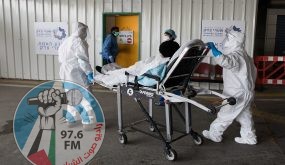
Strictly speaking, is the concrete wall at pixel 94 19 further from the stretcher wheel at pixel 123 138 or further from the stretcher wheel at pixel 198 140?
the stretcher wheel at pixel 123 138

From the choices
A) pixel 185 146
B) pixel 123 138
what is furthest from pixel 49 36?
pixel 185 146

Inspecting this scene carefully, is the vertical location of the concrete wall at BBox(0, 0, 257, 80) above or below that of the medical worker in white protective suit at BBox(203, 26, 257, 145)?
above

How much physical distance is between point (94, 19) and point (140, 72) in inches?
203

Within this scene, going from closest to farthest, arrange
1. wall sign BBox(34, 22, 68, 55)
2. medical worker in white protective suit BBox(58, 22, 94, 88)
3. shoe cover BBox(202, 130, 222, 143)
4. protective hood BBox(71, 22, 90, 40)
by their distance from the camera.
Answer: shoe cover BBox(202, 130, 222, 143) → medical worker in white protective suit BBox(58, 22, 94, 88) → protective hood BBox(71, 22, 90, 40) → wall sign BBox(34, 22, 68, 55)

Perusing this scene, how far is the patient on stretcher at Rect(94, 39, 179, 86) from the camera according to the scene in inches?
153

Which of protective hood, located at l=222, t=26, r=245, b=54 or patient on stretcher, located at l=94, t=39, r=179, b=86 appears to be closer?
patient on stretcher, located at l=94, t=39, r=179, b=86

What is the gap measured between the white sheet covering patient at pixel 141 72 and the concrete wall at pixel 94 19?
431 cm

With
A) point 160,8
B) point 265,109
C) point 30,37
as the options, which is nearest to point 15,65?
point 30,37

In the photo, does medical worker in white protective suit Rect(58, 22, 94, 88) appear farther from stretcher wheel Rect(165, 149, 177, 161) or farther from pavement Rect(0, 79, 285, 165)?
stretcher wheel Rect(165, 149, 177, 161)

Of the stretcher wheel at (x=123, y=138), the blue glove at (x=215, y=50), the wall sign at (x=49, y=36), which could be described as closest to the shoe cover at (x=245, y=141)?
the blue glove at (x=215, y=50)

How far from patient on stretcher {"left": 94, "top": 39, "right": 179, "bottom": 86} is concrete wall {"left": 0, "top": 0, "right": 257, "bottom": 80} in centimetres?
414

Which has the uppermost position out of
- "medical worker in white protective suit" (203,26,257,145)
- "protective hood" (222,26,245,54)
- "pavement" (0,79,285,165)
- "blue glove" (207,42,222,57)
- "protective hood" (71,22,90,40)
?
"protective hood" (71,22,90,40)

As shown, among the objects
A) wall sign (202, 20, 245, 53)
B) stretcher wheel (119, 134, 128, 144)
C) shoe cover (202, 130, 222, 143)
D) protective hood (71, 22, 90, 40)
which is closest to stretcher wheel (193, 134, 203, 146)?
shoe cover (202, 130, 222, 143)

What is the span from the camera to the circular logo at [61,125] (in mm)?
4125
